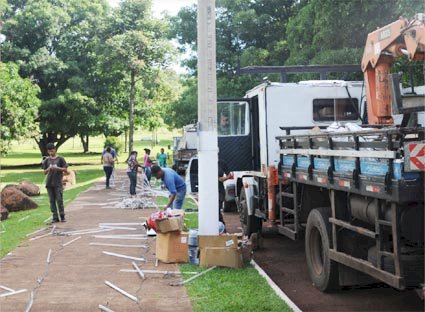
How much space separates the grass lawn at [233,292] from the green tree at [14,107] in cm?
2138

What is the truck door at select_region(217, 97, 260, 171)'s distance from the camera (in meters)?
10.9

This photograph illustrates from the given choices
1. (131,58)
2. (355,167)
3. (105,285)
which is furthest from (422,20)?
(131,58)

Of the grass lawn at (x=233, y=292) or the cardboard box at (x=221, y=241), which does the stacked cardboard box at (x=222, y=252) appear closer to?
the cardboard box at (x=221, y=241)

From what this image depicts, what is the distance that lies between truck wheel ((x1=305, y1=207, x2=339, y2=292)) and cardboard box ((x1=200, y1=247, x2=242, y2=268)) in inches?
45.5

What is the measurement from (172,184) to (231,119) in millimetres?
1759

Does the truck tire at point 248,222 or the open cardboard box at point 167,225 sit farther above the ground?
the open cardboard box at point 167,225

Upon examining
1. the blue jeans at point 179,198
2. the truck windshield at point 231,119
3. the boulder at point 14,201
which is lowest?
the boulder at point 14,201

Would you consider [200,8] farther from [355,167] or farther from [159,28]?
[159,28]

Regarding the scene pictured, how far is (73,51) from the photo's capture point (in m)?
38.1

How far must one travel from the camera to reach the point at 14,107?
28.8 m

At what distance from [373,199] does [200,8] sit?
4.38 m

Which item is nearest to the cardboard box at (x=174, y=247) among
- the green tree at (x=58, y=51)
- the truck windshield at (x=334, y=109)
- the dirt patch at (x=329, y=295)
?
the dirt patch at (x=329, y=295)

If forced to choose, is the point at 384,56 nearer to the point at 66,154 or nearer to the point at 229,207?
the point at 229,207

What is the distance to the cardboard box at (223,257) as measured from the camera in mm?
8391
